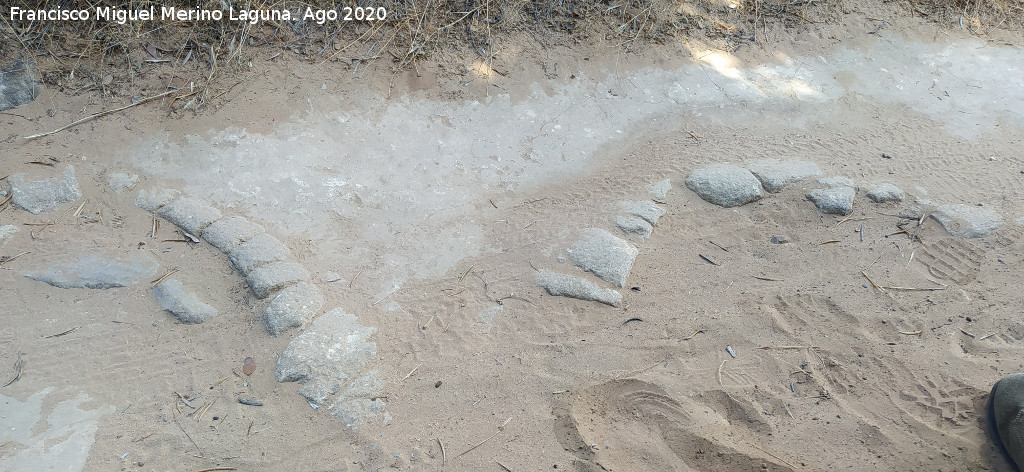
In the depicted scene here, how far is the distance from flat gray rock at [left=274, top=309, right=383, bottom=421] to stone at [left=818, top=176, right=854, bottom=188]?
284 cm

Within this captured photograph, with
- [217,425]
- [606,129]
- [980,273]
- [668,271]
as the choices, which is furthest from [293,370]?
[980,273]

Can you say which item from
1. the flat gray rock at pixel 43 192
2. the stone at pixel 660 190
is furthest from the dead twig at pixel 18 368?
the stone at pixel 660 190

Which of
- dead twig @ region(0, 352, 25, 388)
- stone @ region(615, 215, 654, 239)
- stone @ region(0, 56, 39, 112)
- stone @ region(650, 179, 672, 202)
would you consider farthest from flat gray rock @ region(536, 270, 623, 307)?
stone @ region(0, 56, 39, 112)

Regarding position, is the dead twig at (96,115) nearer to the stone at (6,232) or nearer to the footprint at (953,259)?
the stone at (6,232)

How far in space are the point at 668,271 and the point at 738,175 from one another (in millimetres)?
930

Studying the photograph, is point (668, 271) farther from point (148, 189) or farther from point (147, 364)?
point (148, 189)

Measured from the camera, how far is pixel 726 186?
409 centimetres

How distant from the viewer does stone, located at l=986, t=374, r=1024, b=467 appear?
258 centimetres

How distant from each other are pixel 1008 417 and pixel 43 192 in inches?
187

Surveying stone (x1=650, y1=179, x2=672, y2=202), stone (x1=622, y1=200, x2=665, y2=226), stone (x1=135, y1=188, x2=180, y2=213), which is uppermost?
stone (x1=135, y1=188, x2=180, y2=213)

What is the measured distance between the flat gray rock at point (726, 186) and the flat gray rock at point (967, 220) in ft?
3.34

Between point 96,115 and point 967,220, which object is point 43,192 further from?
point 967,220

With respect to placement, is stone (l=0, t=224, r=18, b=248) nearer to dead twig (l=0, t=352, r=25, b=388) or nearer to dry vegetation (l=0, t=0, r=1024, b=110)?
dead twig (l=0, t=352, r=25, b=388)

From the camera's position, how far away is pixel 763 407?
2896 mm
